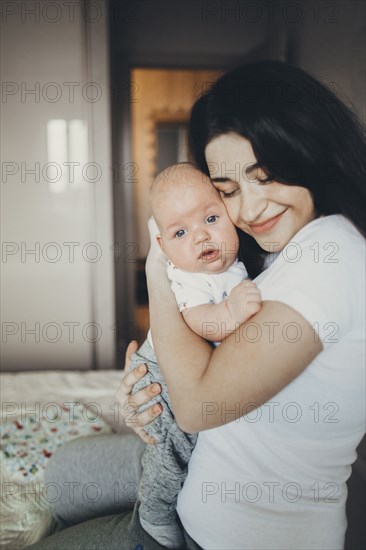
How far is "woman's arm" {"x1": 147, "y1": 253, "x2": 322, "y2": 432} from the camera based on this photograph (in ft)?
2.17

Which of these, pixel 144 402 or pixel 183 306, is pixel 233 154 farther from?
pixel 144 402

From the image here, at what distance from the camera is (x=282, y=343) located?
26.0 inches

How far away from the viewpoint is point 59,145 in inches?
110

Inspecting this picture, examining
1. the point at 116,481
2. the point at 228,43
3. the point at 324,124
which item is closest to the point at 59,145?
the point at 228,43

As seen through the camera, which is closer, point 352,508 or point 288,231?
point 288,231

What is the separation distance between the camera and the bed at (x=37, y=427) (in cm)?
117

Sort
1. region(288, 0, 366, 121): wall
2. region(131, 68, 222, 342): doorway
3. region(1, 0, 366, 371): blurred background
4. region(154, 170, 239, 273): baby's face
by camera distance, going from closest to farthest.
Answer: region(154, 170, 239, 273): baby's face, region(288, 0, 366, 121): wall, region(1, 0, 366, 371): blurred background, region(131, 68, 222, 342): doorway

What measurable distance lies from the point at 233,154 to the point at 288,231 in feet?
0.51

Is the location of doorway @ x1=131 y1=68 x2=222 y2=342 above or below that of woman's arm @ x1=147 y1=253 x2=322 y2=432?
above

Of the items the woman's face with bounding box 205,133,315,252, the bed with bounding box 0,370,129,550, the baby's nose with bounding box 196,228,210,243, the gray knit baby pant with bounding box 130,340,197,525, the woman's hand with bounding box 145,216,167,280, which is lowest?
the bed with bounding box 0,370,129,550

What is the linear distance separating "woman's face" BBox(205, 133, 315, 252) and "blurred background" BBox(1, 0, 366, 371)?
1.71 meters

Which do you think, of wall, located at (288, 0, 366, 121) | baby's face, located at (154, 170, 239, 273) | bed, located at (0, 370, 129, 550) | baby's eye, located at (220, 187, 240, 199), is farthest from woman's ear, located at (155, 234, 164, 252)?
wall, located at (288, 0, 366, 121)

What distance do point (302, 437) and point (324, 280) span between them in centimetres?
26

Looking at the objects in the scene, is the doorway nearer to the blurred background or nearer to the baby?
the blurred background
